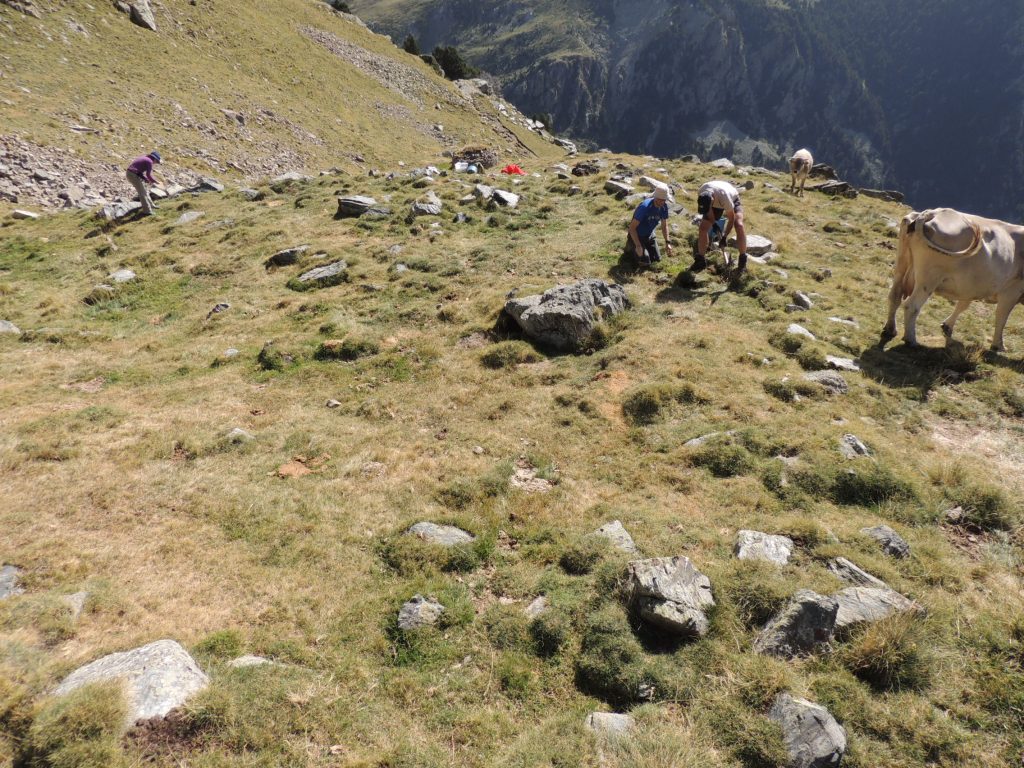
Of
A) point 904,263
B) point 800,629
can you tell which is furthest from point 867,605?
point 904,263

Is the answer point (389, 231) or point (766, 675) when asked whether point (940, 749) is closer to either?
point (766, 675)

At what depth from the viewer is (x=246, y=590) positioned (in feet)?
21.0

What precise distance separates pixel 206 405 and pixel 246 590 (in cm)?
585

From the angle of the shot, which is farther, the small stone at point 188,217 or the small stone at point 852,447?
the small stone at point 188,217

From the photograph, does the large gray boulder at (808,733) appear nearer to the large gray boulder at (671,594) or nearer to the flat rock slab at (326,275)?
the large gray boulder at (671,594)

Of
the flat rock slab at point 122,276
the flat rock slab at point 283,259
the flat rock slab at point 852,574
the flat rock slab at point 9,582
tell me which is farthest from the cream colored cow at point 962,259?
the flat rock slab at point 122,276

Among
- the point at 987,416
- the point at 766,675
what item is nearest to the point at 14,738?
the point at 766,675

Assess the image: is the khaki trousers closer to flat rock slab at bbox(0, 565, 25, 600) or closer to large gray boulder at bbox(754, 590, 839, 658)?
flat rock slab at bbox(0, 565, 25, 600)

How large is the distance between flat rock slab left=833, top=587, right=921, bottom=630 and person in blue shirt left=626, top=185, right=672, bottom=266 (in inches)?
452

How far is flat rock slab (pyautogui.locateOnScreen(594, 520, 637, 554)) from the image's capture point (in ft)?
22.3

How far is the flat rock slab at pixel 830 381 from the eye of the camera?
1009cm

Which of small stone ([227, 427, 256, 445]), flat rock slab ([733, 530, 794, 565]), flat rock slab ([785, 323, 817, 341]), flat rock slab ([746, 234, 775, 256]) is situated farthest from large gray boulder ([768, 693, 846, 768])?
flat rock slab ([746, 234, 775, 256])

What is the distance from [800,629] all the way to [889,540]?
2.21m

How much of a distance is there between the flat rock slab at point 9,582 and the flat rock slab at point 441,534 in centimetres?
436
